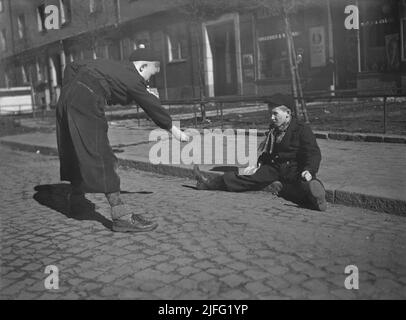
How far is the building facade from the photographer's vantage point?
15.4 m

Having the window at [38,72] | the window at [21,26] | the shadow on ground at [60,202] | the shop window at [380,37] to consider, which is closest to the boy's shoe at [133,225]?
the shadow on ground at [60,202]

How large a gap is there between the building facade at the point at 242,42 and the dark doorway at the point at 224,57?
0.04m

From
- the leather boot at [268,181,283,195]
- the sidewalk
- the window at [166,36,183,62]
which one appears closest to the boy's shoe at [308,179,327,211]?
the sidewalk

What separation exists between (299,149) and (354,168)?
1329mm

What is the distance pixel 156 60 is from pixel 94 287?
2.09 m

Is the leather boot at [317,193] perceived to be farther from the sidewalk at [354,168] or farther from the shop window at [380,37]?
the shop window at [380,37]

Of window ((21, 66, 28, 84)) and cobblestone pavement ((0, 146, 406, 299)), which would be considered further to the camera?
window ((21, 66, 28, 84))

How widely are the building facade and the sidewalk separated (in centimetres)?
434

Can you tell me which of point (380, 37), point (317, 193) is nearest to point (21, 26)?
point (380, 37)

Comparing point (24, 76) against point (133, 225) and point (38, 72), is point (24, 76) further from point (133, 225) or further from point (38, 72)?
point (133, 225)

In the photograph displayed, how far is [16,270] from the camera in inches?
132

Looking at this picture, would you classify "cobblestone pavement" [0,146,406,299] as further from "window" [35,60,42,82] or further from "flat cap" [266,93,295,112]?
"window" [35,60,42,82]
